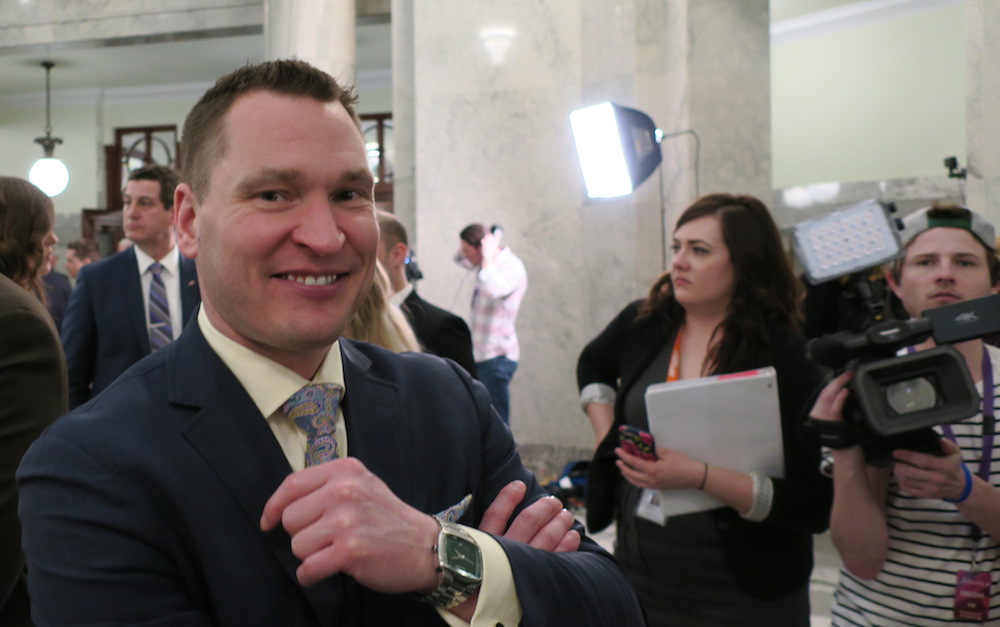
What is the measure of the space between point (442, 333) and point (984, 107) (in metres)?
2.71

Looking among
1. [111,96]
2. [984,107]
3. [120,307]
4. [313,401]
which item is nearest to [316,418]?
[313,401]

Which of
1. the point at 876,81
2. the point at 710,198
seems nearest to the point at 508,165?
the point at 710,198

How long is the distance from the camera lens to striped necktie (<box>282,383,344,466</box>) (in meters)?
1.27

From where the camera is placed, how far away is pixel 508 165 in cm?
661

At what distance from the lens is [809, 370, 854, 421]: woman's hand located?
2016 millimetres

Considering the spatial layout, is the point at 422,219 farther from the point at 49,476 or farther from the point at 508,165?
the point at 49,476

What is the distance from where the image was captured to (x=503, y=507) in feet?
4.32

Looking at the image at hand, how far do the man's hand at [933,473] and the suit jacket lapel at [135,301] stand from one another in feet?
9.01

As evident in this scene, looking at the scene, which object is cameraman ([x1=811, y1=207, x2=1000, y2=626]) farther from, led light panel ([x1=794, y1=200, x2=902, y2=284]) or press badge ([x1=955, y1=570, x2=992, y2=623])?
led light panel ([x1=794, y1=200, x2=902, y2=284])

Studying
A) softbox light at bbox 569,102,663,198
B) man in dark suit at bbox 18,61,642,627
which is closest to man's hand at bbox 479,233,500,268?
softbox light at bbox 569,102,663,198

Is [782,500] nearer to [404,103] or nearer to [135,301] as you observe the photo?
[135,301]

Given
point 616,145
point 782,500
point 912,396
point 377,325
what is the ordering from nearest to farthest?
point 912,396 → point 782,500 → point 377,325 → point 616,145

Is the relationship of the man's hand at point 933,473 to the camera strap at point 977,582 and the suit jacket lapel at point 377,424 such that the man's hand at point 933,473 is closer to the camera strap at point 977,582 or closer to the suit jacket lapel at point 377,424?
the camera strap at point 977,582

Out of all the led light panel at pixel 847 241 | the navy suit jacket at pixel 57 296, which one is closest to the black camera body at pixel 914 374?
the led light panel at pixel 847 241
